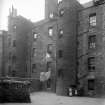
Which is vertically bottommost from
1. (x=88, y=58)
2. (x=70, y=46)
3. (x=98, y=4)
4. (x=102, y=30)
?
(x=88, y=58)

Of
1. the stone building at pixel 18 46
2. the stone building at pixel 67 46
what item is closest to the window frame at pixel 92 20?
the stone building at pixel 67 46

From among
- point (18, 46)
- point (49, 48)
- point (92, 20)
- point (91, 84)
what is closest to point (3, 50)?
point (18, 46)

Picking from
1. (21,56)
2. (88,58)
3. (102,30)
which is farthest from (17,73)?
(102,30)

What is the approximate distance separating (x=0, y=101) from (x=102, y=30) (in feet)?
52.3

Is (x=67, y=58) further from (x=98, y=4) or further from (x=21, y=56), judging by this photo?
(x=21, y=56)

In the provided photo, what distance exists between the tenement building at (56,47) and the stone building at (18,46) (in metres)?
1.79

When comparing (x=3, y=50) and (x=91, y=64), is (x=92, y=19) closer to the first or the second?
(x=91, y=64)

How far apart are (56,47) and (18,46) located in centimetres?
1122

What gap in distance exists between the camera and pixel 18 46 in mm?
33844

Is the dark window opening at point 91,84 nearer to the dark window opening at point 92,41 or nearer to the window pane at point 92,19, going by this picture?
the dark window opening at point 92,41

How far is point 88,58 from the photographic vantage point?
77.1 ft

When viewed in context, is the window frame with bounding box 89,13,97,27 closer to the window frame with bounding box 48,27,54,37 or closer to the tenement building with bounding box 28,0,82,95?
the tenement building with bounding box 28,0,82,95

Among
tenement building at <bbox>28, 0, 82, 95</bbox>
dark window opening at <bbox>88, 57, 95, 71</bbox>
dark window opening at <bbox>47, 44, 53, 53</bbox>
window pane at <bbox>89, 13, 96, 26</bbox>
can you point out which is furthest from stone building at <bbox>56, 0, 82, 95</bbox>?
dark window opening at <bbox>47, 44, 53, 53</bbox>

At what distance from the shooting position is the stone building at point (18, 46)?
3353cm
